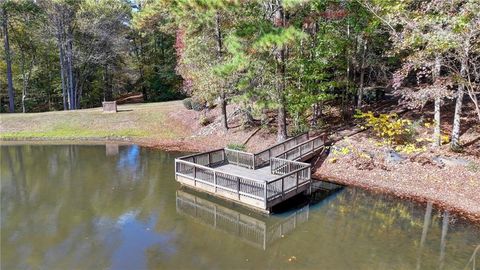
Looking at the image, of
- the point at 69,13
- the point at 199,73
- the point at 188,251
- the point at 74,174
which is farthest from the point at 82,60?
the point at 188,251

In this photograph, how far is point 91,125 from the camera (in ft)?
87.8

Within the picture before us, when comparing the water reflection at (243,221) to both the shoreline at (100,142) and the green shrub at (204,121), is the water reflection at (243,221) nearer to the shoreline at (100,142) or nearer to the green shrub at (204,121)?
the shoreline at (100,142)

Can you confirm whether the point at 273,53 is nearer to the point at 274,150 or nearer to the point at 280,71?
the point at 280,71

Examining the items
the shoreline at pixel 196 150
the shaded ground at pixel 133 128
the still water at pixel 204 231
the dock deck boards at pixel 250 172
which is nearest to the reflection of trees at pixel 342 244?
the still water at pixel 204 231

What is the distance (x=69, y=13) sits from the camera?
3145 centimetres

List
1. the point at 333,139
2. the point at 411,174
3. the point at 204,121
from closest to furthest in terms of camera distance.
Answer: the point at 411,174, the point at 333,139, the point at 204,121

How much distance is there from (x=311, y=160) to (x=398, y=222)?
6.20m

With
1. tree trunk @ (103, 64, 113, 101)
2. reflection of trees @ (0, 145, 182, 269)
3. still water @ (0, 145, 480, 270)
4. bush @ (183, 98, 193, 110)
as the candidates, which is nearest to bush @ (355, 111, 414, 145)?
still water @ (0, 145, 480, 270)

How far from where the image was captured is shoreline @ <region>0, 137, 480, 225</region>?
1205 cm

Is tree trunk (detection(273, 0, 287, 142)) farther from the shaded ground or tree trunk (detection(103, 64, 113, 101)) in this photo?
tree trunk (detection(103, 64, 113, 101))

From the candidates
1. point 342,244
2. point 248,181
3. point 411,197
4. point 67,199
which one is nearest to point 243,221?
point 248,181

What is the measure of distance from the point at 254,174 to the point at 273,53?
6052 mm

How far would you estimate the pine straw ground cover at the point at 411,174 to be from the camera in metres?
12.7

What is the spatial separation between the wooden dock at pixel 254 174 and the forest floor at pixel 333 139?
1693 millimetres
